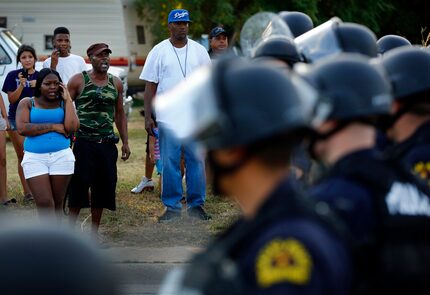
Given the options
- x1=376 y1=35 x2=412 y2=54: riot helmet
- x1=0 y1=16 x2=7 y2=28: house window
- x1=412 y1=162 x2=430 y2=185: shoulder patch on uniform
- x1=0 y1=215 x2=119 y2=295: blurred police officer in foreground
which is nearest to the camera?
x1=0 y1=215 x2=119 y2=295: blurred police officer in foreground

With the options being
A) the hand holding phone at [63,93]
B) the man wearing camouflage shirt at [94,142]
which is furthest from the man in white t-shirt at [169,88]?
the hand holding phone at [63,93]

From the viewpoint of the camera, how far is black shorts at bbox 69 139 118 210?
9000mm

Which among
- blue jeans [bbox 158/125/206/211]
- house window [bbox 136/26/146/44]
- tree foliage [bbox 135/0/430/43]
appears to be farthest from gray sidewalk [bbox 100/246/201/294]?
house window [bbox 136/26/146/44]

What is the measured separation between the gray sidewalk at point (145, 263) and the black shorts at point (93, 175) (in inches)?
20.7

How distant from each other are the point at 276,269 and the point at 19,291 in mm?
616

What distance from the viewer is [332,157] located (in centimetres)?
303

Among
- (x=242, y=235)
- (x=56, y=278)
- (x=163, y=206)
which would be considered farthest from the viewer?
(x=163, y=206)

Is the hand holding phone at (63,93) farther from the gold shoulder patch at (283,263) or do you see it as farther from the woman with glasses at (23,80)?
the gold shoulder patch at (283,263)

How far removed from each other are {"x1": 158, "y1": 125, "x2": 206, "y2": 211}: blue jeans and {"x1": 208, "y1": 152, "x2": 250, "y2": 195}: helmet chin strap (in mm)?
7069

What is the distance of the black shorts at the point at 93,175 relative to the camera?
900cm

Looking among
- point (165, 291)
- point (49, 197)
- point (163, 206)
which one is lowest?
point (163, 206)

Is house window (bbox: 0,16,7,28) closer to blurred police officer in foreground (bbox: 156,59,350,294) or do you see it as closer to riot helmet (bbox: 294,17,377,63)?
riot helmet (bbox: 294,17,377,63)

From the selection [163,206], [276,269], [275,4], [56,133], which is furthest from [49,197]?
[275,4]

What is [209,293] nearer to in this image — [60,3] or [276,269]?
[276,269]
